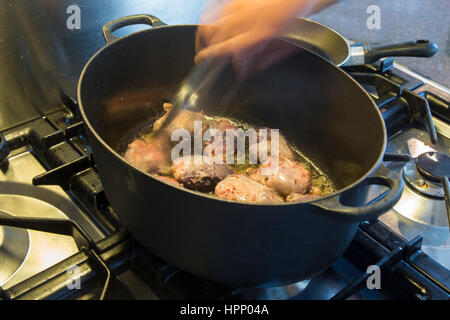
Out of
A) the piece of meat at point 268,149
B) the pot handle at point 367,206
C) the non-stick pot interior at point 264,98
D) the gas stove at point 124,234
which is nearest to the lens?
the pot handle at point 367,206

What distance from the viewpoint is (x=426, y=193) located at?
3.10 feet

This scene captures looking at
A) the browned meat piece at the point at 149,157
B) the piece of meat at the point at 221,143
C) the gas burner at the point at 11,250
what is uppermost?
Answer: the browned meat piece at the point at 149,157

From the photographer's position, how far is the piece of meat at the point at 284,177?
2.99 ft

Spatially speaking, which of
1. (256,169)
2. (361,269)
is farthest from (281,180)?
(361,269)

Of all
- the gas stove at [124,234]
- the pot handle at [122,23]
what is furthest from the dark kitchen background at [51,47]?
the pot handle at [122,23]

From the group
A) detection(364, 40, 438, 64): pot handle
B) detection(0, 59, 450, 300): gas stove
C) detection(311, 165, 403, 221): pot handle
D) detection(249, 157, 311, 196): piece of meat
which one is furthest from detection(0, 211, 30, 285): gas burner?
detection(364, 40, 438, 64): pot handle

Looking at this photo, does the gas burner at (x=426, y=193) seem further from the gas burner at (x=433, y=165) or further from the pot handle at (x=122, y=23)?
the pot handle at (x=122, y=23)

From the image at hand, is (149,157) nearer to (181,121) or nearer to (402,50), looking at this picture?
(181,121)

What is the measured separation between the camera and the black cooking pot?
23.7 inches

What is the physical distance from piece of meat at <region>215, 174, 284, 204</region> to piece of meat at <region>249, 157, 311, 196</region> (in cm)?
4

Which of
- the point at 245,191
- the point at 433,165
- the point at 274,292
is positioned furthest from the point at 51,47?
the point at 433,165

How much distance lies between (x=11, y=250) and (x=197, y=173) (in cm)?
37

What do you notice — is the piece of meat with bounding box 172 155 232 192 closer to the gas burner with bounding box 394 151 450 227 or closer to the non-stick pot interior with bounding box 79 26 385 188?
the non-stick pot interior with bounding box 79 26 385 188

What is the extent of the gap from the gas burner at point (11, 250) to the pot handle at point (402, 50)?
887 mm
